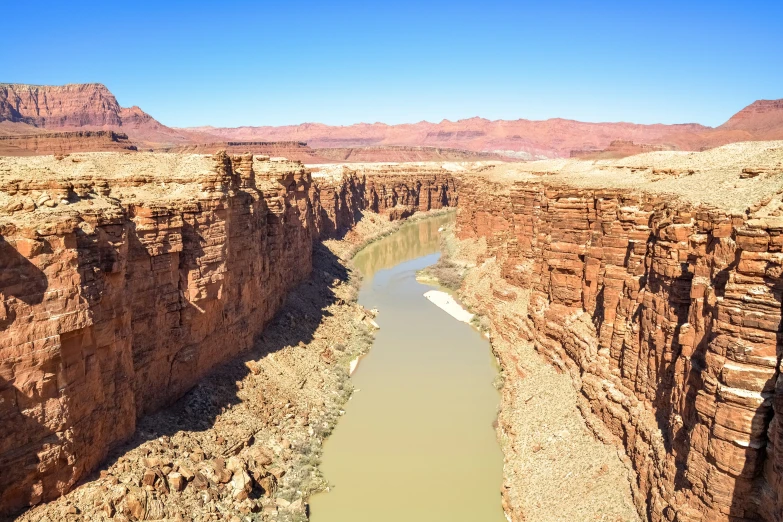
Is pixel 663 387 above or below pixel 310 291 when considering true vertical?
above

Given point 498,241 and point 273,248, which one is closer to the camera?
point 273,248

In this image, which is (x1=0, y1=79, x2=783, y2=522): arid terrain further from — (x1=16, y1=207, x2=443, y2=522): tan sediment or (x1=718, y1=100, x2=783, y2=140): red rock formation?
(x1=718, y1=100, x2=783, y2=140): red rock formation

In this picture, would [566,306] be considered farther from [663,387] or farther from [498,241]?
[498,241]

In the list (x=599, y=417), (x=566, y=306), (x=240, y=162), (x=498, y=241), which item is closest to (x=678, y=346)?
(x=599, y=417)

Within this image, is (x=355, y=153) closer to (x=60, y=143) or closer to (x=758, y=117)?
(x=758, y=117)

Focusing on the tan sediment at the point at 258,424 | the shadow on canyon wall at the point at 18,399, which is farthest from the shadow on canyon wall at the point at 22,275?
the tan sediment at the point at 258,424

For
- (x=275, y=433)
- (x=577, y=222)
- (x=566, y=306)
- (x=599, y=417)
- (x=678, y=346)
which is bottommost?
(x=275, y=433)
